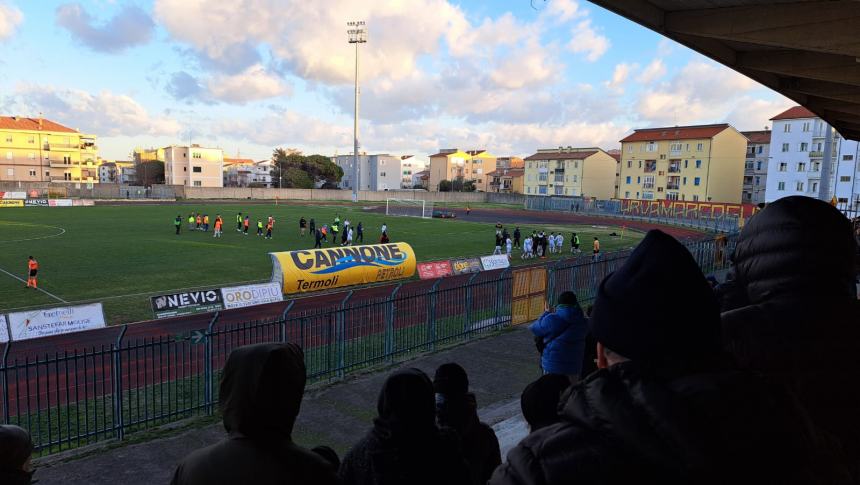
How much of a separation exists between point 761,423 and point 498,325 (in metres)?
13.4

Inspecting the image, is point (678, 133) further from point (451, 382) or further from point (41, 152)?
point (41, 152)

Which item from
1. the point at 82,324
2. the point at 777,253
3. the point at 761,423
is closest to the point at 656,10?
the point at 777,253

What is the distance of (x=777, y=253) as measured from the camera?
106 inches

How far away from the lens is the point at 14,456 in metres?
2.57

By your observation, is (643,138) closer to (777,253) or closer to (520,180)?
(520,180)

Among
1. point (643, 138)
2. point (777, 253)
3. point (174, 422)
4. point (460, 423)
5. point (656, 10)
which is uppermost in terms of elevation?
point (643, 138)

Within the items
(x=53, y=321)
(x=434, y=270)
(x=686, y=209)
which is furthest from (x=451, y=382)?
(x=686, y=209)

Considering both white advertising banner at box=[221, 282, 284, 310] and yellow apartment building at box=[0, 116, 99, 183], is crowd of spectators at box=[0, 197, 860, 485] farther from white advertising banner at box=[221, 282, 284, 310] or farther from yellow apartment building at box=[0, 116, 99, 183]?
yellow apartment building at box=[0, 116, 99, 183]

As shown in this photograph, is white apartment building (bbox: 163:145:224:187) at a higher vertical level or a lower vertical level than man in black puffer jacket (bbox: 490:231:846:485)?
higher

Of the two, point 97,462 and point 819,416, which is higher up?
point 819,416

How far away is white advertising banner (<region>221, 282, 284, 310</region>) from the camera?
17.3 metres

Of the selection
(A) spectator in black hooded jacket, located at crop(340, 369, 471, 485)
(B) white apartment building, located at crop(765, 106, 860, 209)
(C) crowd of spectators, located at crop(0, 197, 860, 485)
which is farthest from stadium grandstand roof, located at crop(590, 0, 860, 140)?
(B) white apartment building, located at crop(765, 106, 860, 209)

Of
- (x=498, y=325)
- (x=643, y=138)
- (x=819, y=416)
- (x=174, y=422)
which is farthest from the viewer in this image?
(x=643, y=138)

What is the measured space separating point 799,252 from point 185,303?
16.3 m
